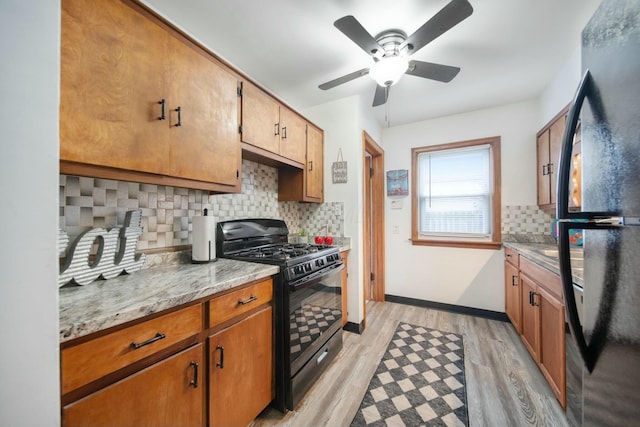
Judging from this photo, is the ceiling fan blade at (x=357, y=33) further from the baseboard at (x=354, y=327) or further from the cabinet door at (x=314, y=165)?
the baseboard at (x=354, y=327)

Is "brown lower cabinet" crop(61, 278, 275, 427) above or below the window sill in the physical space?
below

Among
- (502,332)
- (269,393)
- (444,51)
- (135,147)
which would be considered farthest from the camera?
(502,332)

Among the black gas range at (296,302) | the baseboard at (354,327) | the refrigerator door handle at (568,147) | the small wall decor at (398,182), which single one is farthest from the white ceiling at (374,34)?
the baseboard at (354,327)

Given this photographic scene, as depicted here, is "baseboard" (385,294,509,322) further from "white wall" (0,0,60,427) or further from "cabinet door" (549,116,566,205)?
"white wall" (0,0,60,427)

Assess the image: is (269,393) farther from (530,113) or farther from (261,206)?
(530,113)

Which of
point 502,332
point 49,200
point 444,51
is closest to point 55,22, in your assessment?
point 49,200

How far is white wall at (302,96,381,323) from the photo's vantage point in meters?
2.52

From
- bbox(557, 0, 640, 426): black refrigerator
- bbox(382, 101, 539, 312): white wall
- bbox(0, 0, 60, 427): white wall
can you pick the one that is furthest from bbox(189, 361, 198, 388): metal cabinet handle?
bbox(382, 101, 539, 312): white wall

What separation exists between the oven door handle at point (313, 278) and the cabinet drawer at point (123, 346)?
576 millimetres

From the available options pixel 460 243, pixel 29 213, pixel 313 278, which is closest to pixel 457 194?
pixel 460 243

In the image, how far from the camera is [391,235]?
3.40 meters

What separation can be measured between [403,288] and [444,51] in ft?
8.85

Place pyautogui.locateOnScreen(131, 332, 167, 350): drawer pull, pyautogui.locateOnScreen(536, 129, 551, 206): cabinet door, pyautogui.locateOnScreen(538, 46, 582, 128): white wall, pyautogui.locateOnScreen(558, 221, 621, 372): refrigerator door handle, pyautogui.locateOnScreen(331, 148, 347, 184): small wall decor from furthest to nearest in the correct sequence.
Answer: pyautogui.locateOnScreen(331, 148, 347, 184): small wall decor, pyautogui.locateOnScreen(536, 129, 551, 206): cabinet door, pyautogui.locateOnScreen(538, 46, 582, 128): white wall, pyautogui.locateOnScreen(131, 332, 167, 350): drawer pull, pyautogui.locateOnScreen(558, 221, 621, 372): refrigerator door handle

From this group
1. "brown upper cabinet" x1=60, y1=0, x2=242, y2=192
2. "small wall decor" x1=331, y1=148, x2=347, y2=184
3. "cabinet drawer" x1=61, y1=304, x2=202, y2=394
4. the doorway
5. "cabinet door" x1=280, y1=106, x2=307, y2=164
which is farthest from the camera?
the doorway
